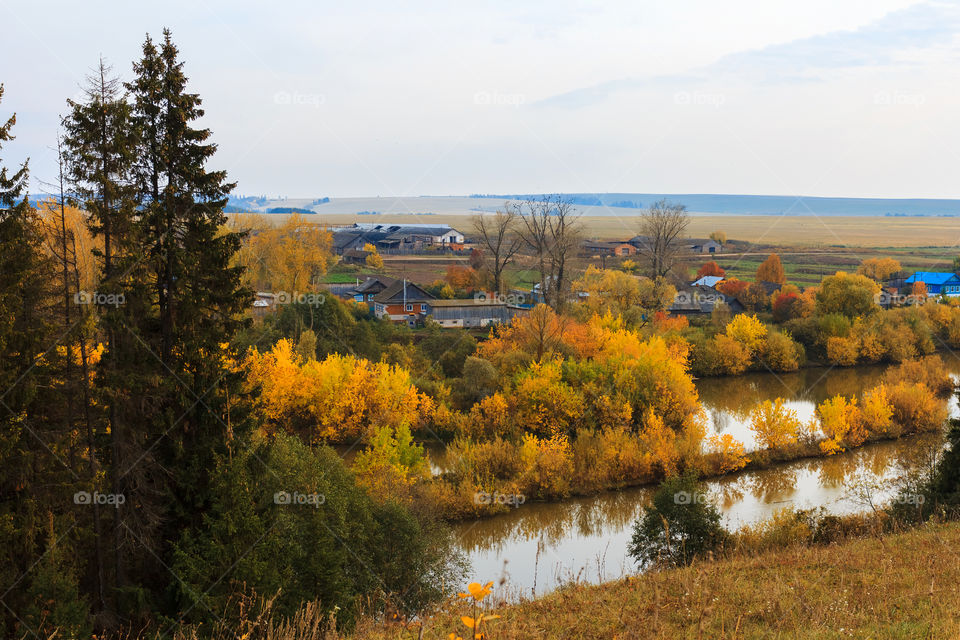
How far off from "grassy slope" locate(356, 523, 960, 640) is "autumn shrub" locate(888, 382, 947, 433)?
2356 centimetres

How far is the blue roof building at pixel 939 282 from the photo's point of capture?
56.2 metres

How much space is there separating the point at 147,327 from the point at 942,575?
10.4 m

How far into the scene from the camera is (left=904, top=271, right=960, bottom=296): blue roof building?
184 ft

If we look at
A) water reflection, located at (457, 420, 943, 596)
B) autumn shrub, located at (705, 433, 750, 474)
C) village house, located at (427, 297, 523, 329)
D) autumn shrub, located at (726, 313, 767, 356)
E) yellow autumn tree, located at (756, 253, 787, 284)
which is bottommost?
water reflection, located at (457, 420, 943, 596)

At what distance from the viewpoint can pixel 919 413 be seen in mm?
29328

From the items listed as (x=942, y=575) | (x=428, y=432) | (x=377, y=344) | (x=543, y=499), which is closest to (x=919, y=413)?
(x=543, y=499)

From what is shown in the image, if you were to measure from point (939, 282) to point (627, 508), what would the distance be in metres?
48.2

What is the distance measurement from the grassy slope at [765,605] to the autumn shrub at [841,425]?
20257 millimetres

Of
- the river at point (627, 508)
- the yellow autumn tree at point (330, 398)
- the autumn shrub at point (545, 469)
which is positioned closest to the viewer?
the river at point (627, 508)

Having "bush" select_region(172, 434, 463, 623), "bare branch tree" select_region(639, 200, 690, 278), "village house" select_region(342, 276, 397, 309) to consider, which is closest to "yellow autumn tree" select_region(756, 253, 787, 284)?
"bare branch tree" select_region(639, 200, 690, 278)

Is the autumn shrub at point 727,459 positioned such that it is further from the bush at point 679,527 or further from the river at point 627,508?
the bush at point 679,527

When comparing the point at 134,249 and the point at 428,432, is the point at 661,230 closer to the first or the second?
the point at 428,432

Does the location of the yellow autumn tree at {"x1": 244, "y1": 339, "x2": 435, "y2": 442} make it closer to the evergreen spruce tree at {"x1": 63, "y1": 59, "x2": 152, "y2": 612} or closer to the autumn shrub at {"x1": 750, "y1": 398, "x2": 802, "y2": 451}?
the autumn shrub at {"x1": 750, "y1": 398, "x2": 802, "y2": 451}

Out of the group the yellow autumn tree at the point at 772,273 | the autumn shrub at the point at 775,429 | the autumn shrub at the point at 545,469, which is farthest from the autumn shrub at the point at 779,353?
the autumn shrub at the point at 545,469
